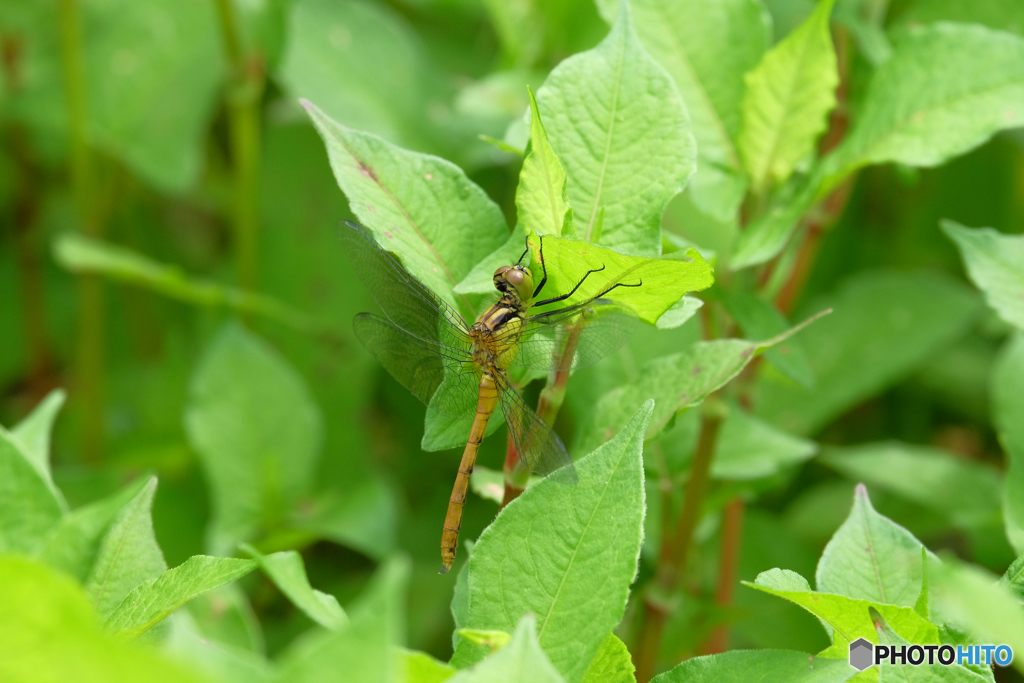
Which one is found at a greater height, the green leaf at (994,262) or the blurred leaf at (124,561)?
the green leaf at (994,262)

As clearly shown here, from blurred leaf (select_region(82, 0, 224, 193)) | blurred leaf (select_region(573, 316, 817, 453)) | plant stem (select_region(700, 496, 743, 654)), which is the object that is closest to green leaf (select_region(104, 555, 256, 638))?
blurred leaf (select_region(573, 316, 817, 453))

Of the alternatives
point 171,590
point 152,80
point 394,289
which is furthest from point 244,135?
point 171,590

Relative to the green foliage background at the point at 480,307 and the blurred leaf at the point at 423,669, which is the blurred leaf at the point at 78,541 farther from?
the blurred leaf at the point at 423,669

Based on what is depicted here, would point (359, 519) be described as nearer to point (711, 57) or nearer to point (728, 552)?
point (728, 552)

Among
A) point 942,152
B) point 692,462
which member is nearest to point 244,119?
point 692,462

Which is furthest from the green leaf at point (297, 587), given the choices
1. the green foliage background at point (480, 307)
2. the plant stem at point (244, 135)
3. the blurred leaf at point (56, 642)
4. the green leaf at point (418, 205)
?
the plant stem at point (244, 135)

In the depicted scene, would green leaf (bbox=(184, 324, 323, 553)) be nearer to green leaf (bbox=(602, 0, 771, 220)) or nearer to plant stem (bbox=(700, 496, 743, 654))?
plant stem (bbox=(700, 496, 743, 654))
